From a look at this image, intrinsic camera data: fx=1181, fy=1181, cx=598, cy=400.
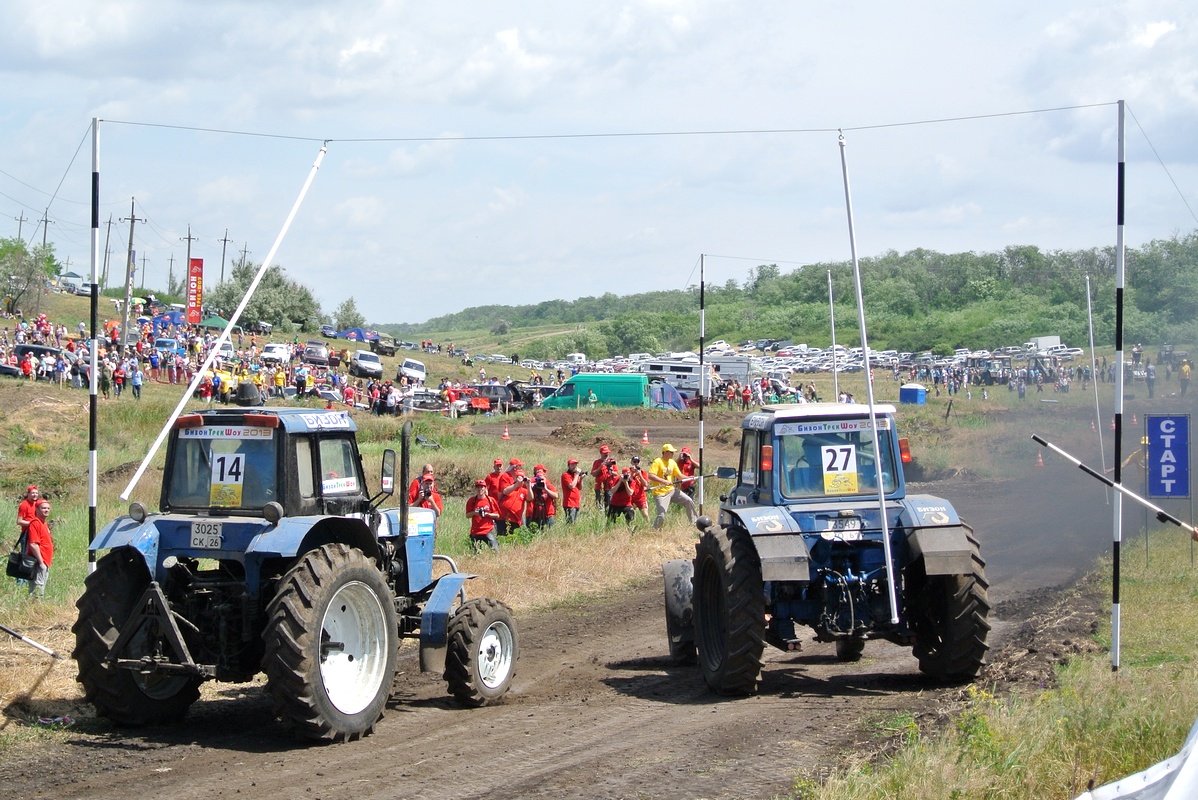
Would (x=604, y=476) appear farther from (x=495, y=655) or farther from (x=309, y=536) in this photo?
(x=309, y=536)

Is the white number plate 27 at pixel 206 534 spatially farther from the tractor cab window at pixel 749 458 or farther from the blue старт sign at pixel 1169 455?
the blue старт sign at pixel 1169 455

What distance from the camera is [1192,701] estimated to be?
7668mm

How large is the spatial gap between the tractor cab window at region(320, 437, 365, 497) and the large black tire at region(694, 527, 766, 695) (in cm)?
324

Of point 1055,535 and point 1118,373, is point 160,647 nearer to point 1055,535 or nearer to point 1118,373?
point 1118,373

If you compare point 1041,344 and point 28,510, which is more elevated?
point 1041,344

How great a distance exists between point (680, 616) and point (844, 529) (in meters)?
2.39

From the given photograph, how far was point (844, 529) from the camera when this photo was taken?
10.7 metres

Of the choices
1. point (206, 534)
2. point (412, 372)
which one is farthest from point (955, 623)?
point (412, 372)

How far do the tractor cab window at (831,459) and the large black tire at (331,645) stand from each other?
4046 mm

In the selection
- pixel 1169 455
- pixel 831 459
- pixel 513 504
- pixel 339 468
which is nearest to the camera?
pixel 339 468

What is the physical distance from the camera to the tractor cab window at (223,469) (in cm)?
940

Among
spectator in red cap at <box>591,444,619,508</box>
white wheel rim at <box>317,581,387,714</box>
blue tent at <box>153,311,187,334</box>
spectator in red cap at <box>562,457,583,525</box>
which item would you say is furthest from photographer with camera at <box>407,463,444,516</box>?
blue tent at <box>153,311,187,334</box>

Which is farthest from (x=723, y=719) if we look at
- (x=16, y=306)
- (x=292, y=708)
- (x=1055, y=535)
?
(x=16, y=306)

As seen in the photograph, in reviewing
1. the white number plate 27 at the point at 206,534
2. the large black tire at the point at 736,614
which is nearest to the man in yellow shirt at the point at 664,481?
the large black tire at the point at 736,614
